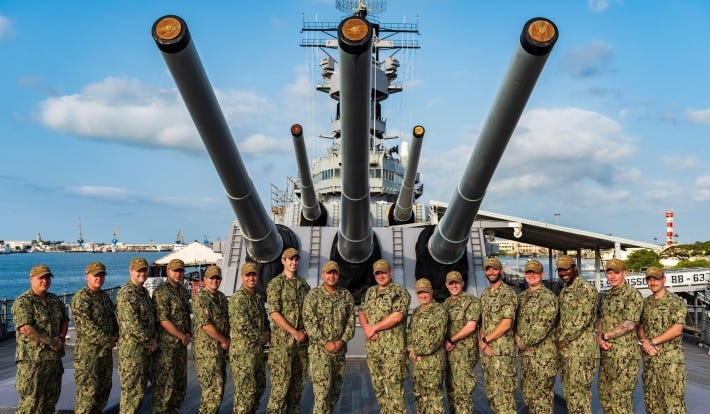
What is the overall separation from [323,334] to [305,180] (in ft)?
14.3

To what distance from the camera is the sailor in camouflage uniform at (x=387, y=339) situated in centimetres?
401

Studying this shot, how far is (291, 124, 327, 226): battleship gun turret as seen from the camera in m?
7.20

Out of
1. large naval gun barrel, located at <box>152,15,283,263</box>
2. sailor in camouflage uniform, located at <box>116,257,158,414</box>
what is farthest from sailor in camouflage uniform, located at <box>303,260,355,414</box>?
large naval gun barrel, located at <box>152,15,283,263</box>

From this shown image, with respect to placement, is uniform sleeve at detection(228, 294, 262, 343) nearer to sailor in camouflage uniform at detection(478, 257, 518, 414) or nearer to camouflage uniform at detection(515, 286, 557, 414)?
sailor in camouflage uniform at detection(478, 257, 518, 414)

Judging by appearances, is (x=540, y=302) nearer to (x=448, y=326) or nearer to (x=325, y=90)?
(x=448, y=326)

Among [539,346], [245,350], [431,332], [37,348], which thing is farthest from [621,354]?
[37,348]

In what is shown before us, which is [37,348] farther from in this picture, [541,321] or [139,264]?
[541,321]

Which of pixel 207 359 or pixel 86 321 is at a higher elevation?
pixel 86 321

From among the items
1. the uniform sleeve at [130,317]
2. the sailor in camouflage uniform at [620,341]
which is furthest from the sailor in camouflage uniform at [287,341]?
the sailor in camouflage uniform at [620,341]

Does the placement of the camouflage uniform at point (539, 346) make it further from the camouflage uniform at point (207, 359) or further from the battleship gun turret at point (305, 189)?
the battleship gun turret at point (305, 189)

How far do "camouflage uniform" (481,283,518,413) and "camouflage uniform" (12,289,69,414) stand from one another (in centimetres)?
303

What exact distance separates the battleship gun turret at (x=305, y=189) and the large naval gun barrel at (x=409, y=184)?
124 cm

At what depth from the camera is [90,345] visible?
4.05 meters

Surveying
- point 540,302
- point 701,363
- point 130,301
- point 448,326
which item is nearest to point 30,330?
point 130,301
